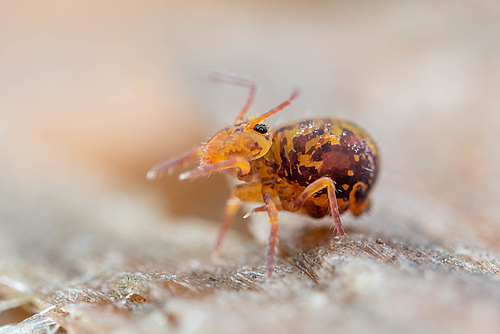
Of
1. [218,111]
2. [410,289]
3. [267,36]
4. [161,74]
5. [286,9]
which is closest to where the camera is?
[410,289]

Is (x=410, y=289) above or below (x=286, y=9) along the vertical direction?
below

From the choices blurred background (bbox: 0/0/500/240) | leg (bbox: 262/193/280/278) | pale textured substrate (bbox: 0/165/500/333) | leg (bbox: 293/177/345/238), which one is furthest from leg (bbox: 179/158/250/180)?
blurred background (bbox: 0/0/500/240)

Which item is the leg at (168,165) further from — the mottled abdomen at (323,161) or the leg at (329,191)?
the leg at (329,191)

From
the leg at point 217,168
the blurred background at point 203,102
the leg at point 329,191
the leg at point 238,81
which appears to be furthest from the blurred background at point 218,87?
the leg at point 329,191

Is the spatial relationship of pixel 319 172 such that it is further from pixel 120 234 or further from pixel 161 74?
pixel 161 74

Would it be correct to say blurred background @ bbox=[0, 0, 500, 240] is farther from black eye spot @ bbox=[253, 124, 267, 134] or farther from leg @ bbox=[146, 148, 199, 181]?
leg @ bbox=[146, 148, 199, 181]

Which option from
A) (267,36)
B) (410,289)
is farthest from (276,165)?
(267,36)
